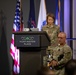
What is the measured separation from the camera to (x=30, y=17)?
6328mm

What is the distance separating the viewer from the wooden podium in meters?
2.75

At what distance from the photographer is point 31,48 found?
280 cm

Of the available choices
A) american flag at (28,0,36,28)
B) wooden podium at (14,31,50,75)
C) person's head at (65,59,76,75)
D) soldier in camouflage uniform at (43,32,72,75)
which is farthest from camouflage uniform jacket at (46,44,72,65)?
american flag at (28,0,36,28)

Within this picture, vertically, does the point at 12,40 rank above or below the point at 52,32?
below

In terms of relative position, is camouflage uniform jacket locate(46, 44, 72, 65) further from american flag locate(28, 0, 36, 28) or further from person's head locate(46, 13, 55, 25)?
american flag locate(28, 0, 36, 28)

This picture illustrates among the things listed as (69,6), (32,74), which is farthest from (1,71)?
(32,74)

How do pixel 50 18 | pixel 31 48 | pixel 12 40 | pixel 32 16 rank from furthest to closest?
pixel 32 16 < pixel 12 40 < pixel 50 18 < pixel 31 48

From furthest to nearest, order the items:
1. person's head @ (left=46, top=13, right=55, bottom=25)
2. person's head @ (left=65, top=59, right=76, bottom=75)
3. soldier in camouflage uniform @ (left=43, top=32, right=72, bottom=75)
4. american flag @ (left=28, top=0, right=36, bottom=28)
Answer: american flag @ (left=28, top=0, right=36, bottom=28)
person's head @ (left=46, top=13, right=55, bottom=25)
soldier in camouflage uniform @ (left=43, top=32, right=72, bottom=75)
person's head @ (left=65, top=59, right=76, bottom=75)

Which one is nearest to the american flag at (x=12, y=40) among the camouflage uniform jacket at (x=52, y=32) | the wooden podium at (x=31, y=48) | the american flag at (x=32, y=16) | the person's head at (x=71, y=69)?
the american flag at (x=32, y=16)

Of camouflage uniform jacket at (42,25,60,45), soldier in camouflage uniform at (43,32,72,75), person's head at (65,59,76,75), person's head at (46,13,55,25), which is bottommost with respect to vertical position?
soldier in camouflage uniform at (43,32,72,75)

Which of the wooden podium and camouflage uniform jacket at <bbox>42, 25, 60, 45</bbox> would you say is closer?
the wooden podium

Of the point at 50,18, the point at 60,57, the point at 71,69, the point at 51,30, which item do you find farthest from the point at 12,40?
the point at 71,69

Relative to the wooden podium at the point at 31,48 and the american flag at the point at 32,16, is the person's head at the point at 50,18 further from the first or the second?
the american flag at the point at 32,16

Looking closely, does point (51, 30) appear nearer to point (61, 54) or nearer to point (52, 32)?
point (52, 32)
